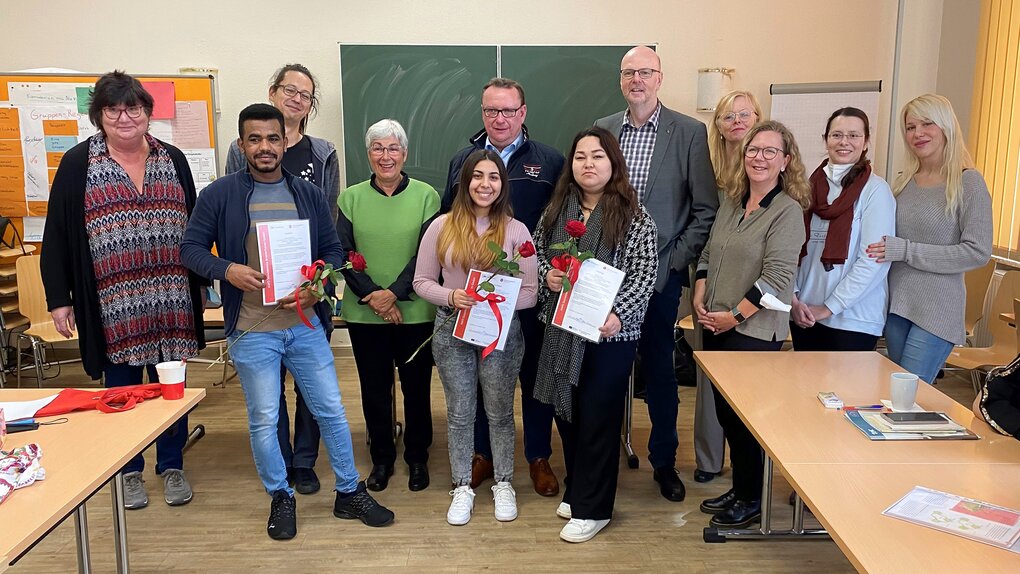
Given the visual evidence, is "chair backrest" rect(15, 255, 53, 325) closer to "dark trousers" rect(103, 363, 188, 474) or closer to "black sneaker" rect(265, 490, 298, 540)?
"dark trousers" rect(103, 363, 188, 474)

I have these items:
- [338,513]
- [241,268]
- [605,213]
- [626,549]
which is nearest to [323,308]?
[241,268]

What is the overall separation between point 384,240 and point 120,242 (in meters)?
0.99

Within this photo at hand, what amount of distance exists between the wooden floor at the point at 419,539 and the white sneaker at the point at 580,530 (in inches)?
1.1

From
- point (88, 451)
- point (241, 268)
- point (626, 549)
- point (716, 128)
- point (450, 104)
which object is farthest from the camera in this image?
point (450, 104)

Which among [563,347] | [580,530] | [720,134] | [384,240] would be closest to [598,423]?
[563,347]

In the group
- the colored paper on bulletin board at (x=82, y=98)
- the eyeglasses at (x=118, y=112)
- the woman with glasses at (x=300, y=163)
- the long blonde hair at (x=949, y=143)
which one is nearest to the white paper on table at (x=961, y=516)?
the long blonde hair at (x=949, y=143)

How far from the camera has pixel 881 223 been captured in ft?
9.77

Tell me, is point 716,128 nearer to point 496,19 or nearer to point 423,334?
point 423,334

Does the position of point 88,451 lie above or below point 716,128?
below

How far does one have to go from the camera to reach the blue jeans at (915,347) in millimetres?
2951

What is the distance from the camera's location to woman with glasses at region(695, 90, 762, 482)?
3412 mm

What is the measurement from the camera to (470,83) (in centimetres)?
541

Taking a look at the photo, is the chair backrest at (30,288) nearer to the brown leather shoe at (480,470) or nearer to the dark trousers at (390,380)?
the dark trousers at (390,380)

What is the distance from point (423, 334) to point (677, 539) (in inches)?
50.5
